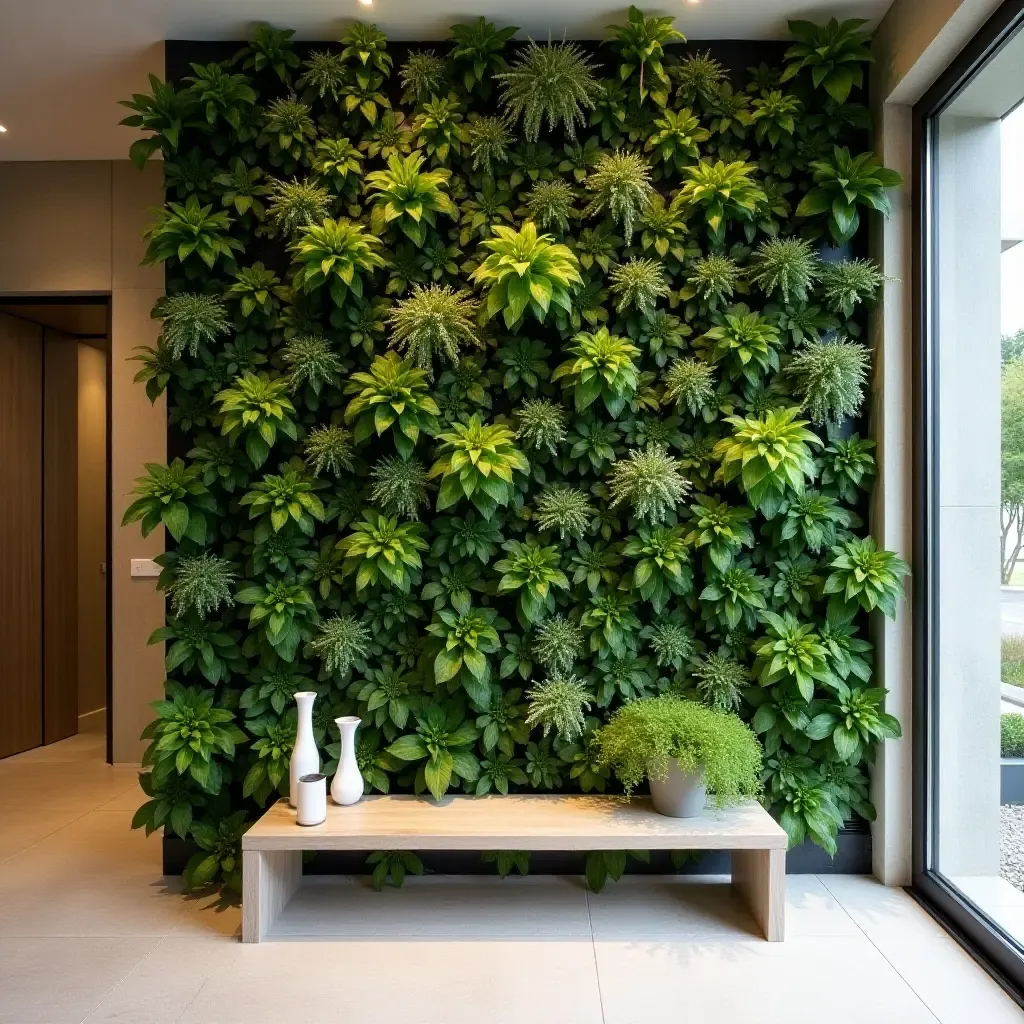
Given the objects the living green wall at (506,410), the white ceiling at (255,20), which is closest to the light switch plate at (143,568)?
the living green wall at (506,410)

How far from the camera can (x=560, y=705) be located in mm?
2707

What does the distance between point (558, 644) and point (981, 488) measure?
4.77 feet

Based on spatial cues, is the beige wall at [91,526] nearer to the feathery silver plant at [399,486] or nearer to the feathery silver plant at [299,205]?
the feathery silver plant at [299,205]

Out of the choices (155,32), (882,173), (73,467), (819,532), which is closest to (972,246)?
(882,173)

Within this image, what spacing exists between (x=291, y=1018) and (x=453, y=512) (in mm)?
1568

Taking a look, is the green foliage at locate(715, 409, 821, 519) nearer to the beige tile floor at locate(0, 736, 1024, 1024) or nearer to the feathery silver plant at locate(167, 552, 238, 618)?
the beige tile floor at locate(0, 736, 1024, 1024)

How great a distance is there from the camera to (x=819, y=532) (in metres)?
2.77

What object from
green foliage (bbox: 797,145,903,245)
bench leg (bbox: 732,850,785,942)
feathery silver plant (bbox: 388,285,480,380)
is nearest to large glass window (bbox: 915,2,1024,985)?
green foliage (bbox: 797,145,903,245)

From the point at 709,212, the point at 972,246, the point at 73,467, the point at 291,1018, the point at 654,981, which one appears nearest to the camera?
the point at 291,1018

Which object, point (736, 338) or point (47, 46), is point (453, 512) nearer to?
point (736, 338)

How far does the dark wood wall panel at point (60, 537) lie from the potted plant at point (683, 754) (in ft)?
11.7

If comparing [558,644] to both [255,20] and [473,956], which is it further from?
[255,20]

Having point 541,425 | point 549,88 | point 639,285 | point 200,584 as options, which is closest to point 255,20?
point 549,88

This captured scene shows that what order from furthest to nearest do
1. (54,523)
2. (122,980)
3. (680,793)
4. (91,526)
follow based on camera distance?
(91,526), (54,523), (680,793), (122,980)
